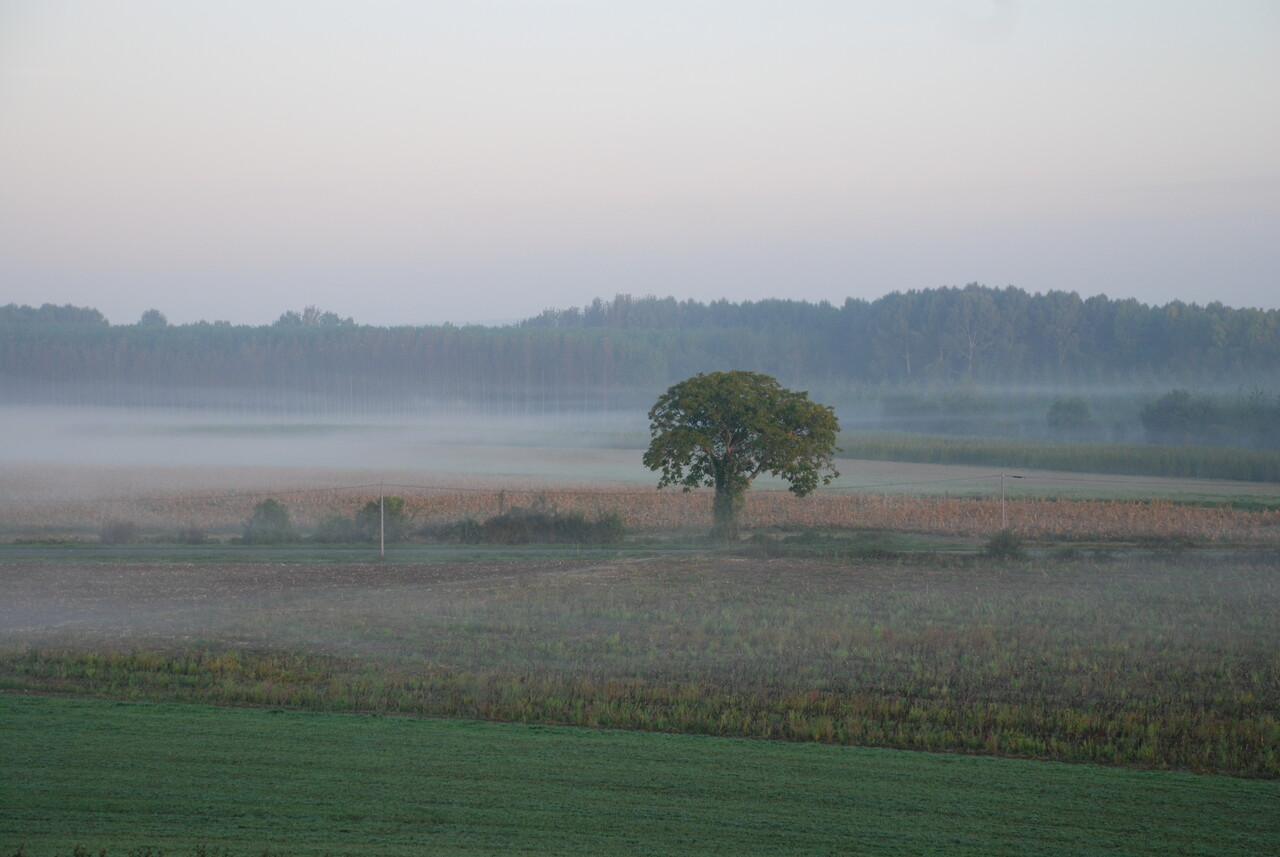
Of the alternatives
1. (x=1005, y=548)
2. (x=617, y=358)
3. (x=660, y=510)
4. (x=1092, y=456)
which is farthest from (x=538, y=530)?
(x=617, y=358)

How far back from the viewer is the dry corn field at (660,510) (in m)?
37.1

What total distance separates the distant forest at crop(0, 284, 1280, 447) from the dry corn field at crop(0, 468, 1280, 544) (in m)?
87.1

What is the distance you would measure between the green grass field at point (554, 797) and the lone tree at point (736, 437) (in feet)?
71.6

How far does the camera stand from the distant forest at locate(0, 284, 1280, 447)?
13838 cm

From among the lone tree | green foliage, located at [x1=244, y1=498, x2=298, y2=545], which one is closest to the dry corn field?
green foliage, located at [x1=244, y1=498, x2=298, y2=545]

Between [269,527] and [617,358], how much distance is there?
115047 millimetres

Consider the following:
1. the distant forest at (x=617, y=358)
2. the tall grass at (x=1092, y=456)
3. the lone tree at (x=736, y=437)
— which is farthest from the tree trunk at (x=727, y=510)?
the distant forest at (x=617, y=358)

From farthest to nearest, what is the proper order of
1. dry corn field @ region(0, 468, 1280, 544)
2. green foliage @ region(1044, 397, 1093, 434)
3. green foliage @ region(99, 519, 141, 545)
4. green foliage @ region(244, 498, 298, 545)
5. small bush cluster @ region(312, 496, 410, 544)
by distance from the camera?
green foliage @ region(1044, 397, 1093, 434) → dry corn field @ region(0, 468, 1280, 544) → small bush cluster @ region(312, 496, 410, 544) → green foliage @ region(244, 498, 298, 545) → green foliage @ region(99, 519, 141, 545)

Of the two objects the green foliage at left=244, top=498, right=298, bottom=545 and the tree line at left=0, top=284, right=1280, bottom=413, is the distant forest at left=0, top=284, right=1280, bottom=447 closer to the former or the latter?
the tree line at left=0, top=284, right=1280, bottom=413

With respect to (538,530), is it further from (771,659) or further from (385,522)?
(771,659)

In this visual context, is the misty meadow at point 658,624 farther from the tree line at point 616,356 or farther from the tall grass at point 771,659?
the tree line at point 616,356

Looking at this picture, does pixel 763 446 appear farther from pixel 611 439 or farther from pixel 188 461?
pixel 611 439

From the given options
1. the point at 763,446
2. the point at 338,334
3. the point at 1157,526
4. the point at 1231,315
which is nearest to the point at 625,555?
the point at 763,446

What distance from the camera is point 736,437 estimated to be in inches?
1373
